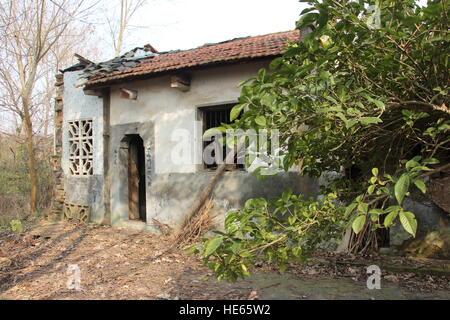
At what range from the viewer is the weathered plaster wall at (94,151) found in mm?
8195

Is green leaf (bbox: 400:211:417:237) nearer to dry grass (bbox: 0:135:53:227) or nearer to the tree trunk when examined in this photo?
dry grass (bbox: 0:135:53:227)

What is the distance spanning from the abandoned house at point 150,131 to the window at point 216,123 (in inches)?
0.8

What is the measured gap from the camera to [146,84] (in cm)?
753

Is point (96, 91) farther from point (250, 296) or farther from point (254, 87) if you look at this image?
point (254, 87)

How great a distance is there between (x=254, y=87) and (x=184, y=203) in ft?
17.5

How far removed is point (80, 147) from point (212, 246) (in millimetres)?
7748

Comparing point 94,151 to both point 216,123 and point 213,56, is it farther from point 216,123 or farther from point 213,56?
point 213,56

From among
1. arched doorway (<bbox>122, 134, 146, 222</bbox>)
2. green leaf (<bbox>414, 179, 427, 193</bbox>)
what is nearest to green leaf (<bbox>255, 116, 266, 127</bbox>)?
green leaf (<bbox>414, 179, 427, 193</bbox>)

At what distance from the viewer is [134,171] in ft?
27.6

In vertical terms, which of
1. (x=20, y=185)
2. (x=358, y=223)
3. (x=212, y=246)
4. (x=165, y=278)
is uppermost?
(x=358, y=223)

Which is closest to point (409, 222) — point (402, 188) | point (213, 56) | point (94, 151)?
point (402, 188)

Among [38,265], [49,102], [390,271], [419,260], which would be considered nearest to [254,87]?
[390,271]

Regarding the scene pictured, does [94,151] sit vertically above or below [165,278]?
above
